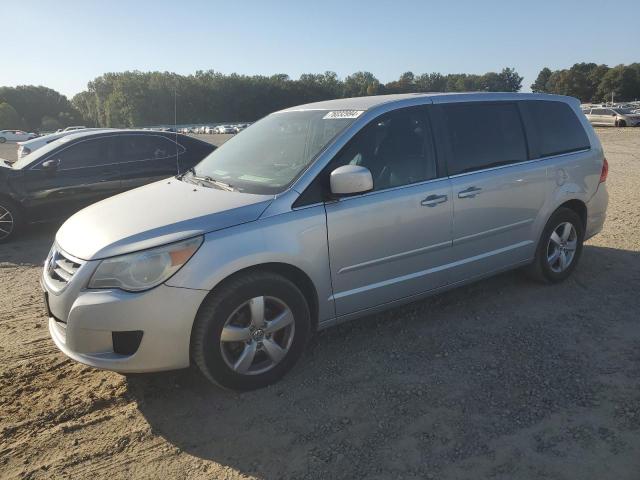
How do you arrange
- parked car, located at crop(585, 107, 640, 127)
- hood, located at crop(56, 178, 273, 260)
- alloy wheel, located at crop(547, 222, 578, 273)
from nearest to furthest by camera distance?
hood, located at crop(56, 178, 273, 260) → alloy wheel, located at crop(547, 222, 578, 273) → parked car, located at crop(585, 107, 640, 127)

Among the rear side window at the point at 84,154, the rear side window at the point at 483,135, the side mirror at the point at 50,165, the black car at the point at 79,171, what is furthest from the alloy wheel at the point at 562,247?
the side mirror at the point at 50,165

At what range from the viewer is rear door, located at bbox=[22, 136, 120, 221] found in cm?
736

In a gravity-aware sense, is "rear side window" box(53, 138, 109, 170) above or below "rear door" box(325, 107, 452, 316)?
above

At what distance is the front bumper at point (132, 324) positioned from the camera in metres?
2.84

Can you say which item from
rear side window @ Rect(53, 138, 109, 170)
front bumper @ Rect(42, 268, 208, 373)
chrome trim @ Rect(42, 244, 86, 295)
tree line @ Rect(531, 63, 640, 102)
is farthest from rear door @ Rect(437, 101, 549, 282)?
tree line @ Rect(531, 63, 640, 102)

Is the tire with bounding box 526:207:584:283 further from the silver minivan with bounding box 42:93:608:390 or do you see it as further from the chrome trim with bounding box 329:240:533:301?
the chrome trim with bounding box 329:240:533:301

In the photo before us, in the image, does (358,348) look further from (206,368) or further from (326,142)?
(326,142)

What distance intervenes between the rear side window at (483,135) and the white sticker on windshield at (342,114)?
2.62ft

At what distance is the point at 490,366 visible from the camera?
3.50m

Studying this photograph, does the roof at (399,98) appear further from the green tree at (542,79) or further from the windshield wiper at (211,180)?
the green tree at (542,79)

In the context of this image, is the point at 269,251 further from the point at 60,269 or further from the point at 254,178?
the point at 60,269

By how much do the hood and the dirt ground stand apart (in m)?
0.99

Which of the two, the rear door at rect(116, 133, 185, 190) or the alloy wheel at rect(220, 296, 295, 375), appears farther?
the rear door at rect(116, 133, 185, 190)

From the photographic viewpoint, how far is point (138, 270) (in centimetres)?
287
